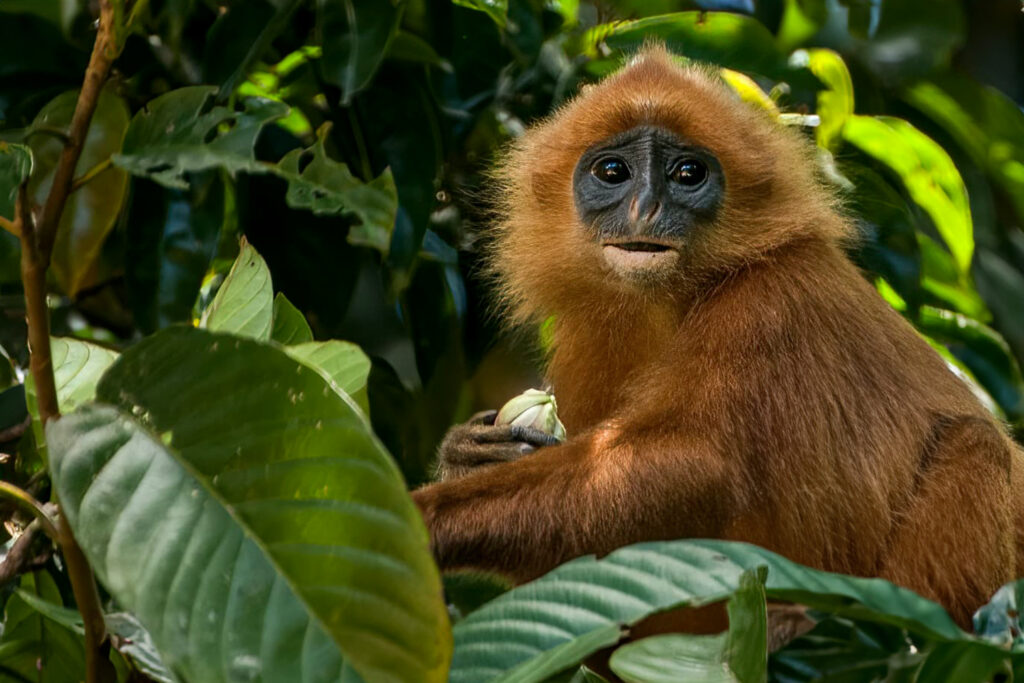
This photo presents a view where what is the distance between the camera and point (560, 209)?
12.3 ft

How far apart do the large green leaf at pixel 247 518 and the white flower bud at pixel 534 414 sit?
5.58 ft

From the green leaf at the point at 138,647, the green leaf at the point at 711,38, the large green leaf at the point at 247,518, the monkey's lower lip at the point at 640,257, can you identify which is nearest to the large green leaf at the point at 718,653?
the large green leaf at the point at 247,518

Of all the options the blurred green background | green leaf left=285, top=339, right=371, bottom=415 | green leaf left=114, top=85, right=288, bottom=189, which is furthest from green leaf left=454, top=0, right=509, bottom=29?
green leaf left=285, top=339, right=371, bottom=415

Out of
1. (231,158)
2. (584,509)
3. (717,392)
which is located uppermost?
(231,158)

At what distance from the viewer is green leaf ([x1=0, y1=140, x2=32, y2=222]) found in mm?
1841

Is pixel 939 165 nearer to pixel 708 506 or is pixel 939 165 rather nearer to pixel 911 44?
pixel 911 44

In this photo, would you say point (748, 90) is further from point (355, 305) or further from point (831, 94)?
point (355, 305)

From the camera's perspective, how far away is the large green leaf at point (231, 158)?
210cm

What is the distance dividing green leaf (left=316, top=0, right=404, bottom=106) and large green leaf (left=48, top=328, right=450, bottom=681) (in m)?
1.64

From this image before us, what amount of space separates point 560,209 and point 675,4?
3.24ft

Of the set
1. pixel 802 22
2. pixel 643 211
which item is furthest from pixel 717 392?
pixel 802 22

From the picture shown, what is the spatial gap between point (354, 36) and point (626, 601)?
6.39 ft

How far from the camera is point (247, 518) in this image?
145 cm

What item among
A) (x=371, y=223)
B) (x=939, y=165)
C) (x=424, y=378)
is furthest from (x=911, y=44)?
(x=371, y=223)
